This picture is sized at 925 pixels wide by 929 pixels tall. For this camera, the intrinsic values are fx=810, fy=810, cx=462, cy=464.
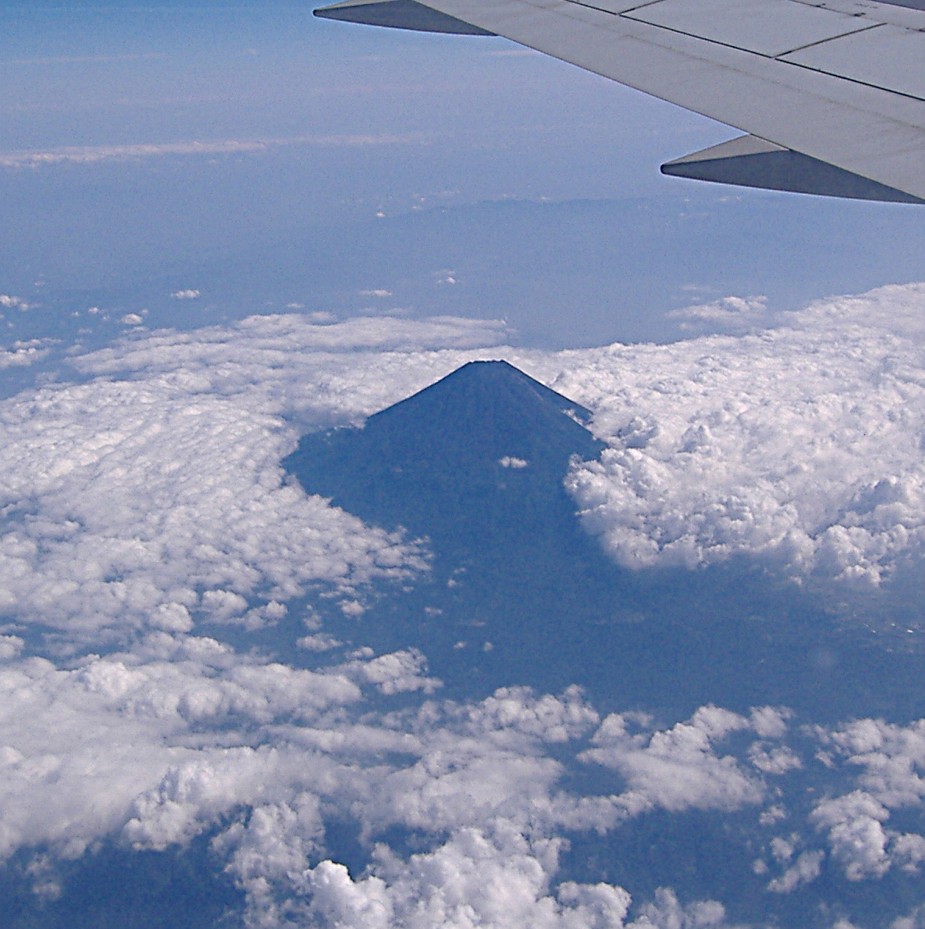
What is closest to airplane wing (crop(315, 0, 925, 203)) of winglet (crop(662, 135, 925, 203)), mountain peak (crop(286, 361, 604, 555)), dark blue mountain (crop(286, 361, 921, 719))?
winglet (crop(662, 135, 925, 203))

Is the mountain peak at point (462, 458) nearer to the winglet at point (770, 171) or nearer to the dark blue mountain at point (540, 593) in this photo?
the dark blue mountain at point (540, 593)

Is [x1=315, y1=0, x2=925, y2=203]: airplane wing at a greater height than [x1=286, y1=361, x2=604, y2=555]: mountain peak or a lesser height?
greater

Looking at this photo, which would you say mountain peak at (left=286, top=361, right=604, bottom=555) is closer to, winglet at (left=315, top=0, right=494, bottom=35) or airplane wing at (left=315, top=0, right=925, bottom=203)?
winglet at (left=315, top=0, right=494, bottom=35)

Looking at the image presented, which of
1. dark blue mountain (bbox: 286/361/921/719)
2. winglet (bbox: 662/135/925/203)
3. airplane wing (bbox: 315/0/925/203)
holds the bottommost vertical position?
dark blue mountain (bbox: 286/361/921/719)

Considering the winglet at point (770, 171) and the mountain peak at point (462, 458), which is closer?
the winglet at point (770, 171)

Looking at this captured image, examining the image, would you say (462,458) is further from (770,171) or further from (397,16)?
(770,171)

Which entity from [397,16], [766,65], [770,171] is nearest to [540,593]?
[397,16]

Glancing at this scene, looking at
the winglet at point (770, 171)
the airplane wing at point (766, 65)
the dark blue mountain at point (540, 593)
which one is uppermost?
the airplane wing at point (766, 65)

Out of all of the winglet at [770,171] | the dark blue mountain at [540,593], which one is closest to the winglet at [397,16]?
the winglet at [770,171]
